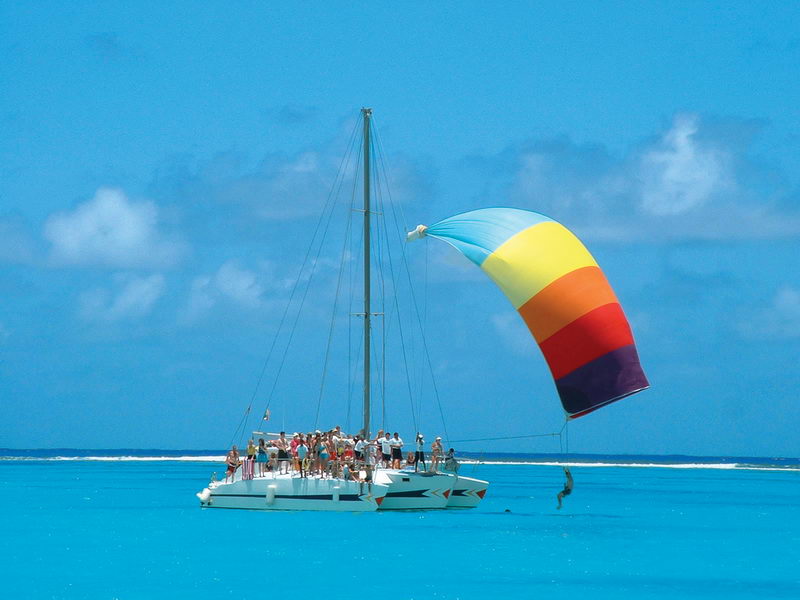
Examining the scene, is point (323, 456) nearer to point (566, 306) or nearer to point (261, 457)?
point (261, 457)

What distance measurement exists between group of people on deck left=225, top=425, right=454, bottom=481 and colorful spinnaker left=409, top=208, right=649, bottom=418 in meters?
7.29

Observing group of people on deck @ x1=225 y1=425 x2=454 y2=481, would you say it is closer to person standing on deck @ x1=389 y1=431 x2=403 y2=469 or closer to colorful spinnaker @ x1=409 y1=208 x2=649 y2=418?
person standing on deck @ x1=389 y1=431 x2=403 y2=469

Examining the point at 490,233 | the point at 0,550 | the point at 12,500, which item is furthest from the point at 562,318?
the point at 12,500

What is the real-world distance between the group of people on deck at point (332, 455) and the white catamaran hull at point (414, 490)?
1.43 feet

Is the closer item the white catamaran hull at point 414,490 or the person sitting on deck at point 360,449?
the person sitting on deck at point 360,449

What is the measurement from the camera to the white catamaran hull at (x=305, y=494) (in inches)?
1268

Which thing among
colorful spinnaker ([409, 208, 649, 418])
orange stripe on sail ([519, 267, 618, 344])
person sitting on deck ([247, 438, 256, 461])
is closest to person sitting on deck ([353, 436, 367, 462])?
person sitting on deck ([247, 438, 256, 461])

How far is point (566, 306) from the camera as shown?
25.8m

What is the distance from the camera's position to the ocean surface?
70.6 feet

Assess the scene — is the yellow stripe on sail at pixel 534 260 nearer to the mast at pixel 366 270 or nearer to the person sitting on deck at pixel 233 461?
the mast at pixel 366 270

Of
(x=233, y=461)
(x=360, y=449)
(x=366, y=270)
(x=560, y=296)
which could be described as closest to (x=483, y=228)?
(x=560, y=296)

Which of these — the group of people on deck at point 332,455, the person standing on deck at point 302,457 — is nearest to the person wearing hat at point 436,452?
the group of people on deck at point 332,455

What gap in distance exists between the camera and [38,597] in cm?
2003

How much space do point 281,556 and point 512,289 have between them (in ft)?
24.5
